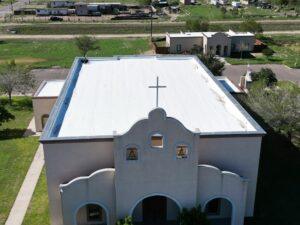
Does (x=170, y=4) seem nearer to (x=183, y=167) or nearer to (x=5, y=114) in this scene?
(x=5, y=114)

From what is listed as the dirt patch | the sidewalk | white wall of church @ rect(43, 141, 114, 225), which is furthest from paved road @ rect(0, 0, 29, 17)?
white wall of church @ rect(43, 141, 114, 225)

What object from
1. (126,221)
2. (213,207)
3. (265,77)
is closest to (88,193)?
(126,221)

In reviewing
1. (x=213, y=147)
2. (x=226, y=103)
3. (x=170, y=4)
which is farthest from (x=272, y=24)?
(x=213, y=147)

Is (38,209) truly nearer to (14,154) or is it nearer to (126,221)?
(126,221)

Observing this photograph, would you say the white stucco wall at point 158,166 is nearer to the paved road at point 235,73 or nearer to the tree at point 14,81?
the tree at point 14,81

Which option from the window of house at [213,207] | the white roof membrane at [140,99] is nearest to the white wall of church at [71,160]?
the white roof membrane at [140,99]

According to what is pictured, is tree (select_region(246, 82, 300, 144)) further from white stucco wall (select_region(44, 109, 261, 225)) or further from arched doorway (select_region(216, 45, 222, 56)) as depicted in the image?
arched doorway (select_region(216, 45, 222, 56))
